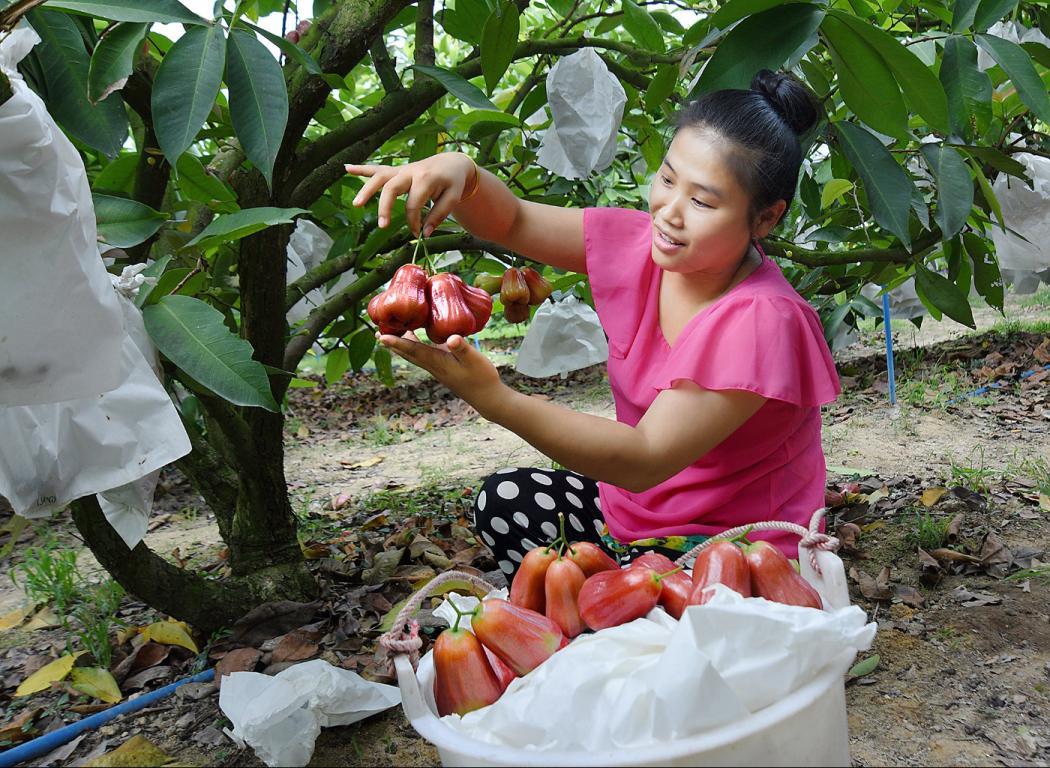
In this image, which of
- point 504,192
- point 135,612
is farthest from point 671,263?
point 135,612

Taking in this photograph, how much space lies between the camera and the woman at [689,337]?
1.12m

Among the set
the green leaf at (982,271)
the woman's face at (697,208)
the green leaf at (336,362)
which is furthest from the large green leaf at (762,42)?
the green leaf at (336,362)

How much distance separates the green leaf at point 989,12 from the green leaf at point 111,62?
108cm

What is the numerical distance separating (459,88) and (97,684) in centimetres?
112

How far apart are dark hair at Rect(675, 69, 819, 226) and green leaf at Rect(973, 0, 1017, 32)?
9.1 inches

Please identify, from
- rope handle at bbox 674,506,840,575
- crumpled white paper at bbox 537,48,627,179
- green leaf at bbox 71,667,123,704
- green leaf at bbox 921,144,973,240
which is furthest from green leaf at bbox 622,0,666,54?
green leaf at bbox 71,667,123,704

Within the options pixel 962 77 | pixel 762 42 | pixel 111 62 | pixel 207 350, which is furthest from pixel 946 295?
pixel 111 62

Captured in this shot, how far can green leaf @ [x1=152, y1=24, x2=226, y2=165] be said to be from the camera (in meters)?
0.99

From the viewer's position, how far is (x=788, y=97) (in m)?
1.26

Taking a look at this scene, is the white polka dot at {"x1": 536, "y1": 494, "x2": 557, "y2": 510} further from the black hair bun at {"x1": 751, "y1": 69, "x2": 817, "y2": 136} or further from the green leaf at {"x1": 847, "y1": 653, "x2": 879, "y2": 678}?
the black hair bun at {"x1": 751, "y1": 69, "x2": 817, "y2": 136}

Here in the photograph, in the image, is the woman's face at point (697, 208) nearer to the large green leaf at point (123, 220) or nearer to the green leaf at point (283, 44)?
the green leaf at point (283, 44)

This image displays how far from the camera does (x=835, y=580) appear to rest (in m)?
0.99

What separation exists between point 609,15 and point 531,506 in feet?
3.66

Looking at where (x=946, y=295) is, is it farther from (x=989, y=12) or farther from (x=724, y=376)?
(x=724, y=376)
